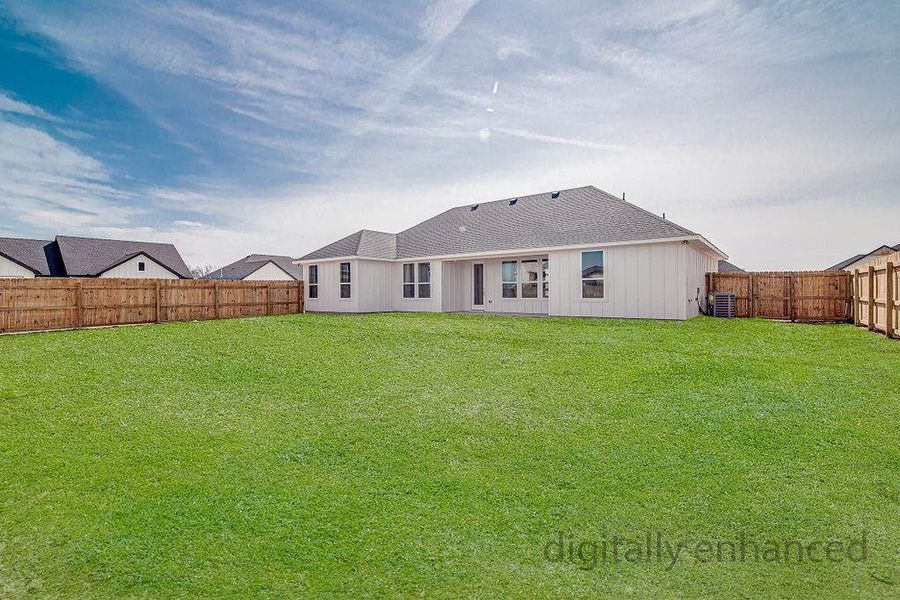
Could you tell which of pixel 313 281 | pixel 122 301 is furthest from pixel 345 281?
pixel 122 301

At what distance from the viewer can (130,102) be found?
1320cm

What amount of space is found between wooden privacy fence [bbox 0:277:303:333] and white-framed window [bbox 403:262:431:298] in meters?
6.04

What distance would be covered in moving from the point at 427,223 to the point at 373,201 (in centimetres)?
422

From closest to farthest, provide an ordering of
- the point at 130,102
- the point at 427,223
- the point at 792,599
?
the point at 792,599, the point at 130,102, the point at 427,223

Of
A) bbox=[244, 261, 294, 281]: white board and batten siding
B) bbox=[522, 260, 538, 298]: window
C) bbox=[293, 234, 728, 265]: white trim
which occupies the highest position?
bbox=[244, 261, 294, 281]: white board and batten siding

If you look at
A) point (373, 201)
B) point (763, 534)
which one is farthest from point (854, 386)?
point (373, 201)

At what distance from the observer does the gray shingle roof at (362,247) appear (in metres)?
20.7

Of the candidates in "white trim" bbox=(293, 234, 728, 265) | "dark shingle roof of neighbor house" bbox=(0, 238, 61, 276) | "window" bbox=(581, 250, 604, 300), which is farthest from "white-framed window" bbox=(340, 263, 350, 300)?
"dark shingle roof of neighbor house" bbox=(0, 238, 61, 276)

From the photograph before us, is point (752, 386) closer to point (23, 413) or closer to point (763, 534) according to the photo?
point (763, 534)

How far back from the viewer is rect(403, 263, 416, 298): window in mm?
21359

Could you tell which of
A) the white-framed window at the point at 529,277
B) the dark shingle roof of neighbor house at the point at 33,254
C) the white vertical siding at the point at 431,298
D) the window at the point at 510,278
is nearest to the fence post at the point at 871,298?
the white-framed window at the point at 529,277

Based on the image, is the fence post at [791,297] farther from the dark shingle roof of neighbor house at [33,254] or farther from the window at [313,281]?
the dark shingle roof of neighbor house at [33,254]

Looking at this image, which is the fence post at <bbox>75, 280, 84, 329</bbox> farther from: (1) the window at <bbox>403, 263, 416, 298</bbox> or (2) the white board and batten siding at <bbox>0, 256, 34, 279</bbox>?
(2) the white board and batten siding at <bbox>0, 256, 34, 279</bbox>

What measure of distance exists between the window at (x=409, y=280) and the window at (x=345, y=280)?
9.18 feet
